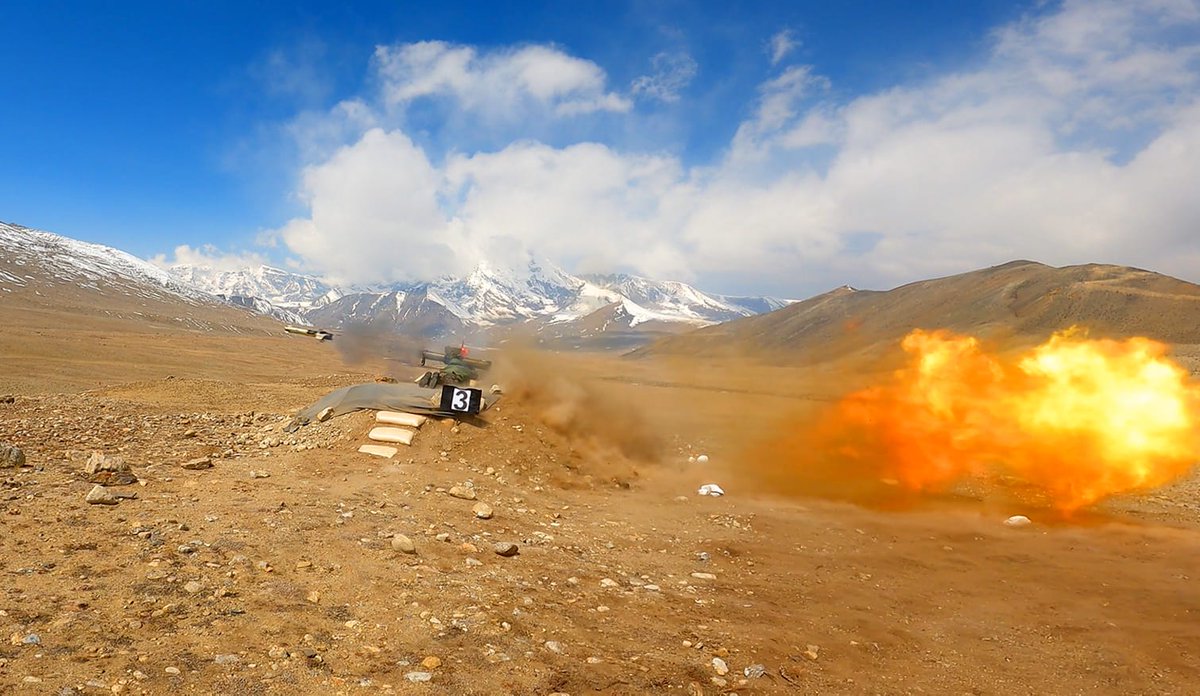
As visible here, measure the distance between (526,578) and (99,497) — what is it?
7.64 m

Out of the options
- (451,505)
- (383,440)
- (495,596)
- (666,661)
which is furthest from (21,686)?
(383,440)

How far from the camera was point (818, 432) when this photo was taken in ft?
91.6

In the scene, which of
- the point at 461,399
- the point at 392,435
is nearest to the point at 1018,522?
the point at 461,399

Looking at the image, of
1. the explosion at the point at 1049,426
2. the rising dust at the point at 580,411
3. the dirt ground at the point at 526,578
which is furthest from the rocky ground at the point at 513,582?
the explosion at the point at 1049,426

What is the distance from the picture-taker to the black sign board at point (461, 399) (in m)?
18.4

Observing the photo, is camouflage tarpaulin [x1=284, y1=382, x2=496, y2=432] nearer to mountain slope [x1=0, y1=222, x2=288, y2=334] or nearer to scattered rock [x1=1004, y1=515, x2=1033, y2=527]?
scattered rock [x1=1004, y1=515, x2=1033, y2=527]

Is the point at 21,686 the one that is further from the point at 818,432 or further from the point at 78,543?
the point at 818,432

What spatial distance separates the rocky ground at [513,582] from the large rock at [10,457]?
150 mm

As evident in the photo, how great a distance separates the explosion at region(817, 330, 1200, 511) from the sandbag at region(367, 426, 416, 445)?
16620 millimetres

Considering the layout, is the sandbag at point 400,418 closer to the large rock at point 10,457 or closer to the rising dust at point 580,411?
the rising dust at point 580,411

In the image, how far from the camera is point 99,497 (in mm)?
10102

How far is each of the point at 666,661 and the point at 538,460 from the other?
1108 cm

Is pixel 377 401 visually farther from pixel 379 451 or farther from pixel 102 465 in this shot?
pixel 102 465

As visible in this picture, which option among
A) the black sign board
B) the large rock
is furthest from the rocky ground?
the black sign board
